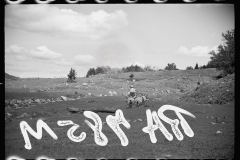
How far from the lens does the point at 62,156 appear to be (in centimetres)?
929

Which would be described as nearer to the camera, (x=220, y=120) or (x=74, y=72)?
(x=220, y=120)

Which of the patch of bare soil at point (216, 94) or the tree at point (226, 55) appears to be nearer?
the patch of bare soil at point (216, 94)

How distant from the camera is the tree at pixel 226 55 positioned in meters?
41.3

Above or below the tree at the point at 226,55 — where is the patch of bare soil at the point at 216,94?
below

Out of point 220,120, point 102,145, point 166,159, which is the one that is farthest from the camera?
point 220,120

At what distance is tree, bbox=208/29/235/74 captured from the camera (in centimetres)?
4131

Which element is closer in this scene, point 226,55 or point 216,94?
point 216,94

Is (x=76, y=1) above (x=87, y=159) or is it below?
above

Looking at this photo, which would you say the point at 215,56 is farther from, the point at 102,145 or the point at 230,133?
the point at 102,145

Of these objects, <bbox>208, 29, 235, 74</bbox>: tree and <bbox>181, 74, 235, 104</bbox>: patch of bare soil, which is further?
<bbox>208, 29, 235, 74</bbox>: tree

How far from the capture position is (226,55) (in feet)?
140

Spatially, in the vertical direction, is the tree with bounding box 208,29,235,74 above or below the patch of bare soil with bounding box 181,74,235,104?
above
